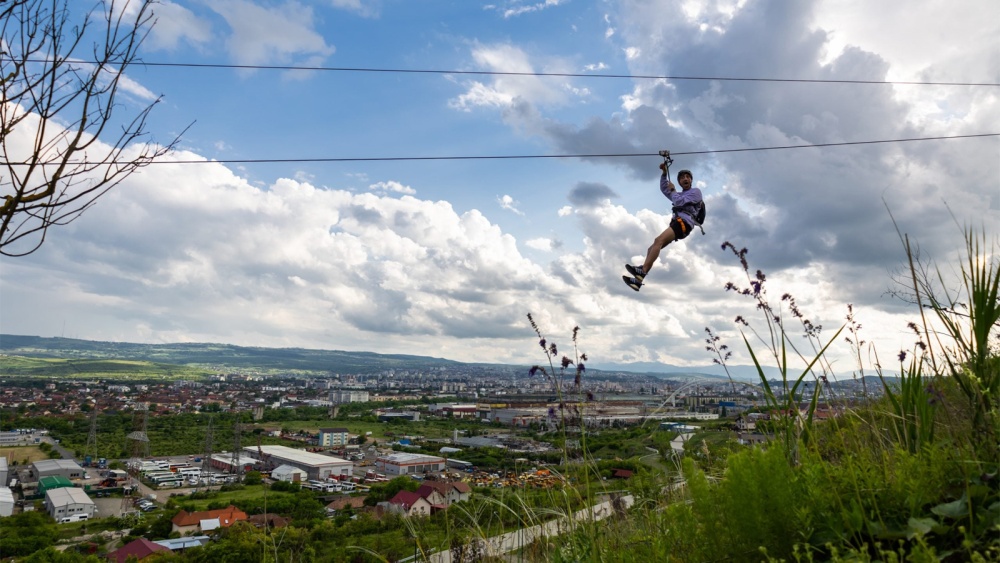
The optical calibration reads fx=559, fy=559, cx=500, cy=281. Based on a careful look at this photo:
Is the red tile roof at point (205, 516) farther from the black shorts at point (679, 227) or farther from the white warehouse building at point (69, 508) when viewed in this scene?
the black shorts at point (679, 227)

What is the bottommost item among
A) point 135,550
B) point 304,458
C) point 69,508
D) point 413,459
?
point 69,508

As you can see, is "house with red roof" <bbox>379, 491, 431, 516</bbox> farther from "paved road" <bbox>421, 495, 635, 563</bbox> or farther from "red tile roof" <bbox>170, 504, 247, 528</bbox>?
"red tile roof" <bbox>170, 504, 247, 528</bbox>

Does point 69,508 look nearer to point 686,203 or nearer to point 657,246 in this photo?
point 657,246

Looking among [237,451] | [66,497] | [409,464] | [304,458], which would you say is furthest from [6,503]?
[409,464]

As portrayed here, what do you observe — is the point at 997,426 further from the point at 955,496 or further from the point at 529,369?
the point at 529,369

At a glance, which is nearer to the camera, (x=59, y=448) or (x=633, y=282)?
(x=633, y=282)

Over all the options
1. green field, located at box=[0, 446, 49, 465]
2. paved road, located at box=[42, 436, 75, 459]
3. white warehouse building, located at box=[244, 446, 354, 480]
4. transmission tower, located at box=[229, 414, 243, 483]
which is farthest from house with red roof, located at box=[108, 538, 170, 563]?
paved road, located at box=[42, 436, 75, 459]
